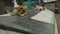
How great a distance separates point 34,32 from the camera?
1.30ft

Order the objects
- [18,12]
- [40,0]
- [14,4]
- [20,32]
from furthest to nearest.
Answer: [40,0]
[14,4]
[18,12]
[20,32]

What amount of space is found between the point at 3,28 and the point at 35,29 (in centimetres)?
11

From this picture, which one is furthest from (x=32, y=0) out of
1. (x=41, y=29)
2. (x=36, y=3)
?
(x=41, y=29)

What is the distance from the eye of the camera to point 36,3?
787 millimetres

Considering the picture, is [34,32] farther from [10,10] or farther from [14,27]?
[10,10]

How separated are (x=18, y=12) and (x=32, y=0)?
Result: 0.59ft

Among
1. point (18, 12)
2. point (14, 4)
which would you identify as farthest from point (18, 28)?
point (14, 4)

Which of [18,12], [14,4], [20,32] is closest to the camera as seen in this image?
[20,32]

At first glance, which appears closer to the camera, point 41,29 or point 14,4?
point 41,29

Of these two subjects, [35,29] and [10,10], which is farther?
[10,10]

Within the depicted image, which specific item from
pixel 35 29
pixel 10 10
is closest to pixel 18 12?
pixel 10 10

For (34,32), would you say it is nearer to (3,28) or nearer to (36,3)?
(3,28)

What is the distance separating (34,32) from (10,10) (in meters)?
0.33

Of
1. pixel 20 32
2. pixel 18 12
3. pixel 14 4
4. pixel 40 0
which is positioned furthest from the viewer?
pixel 40 0
